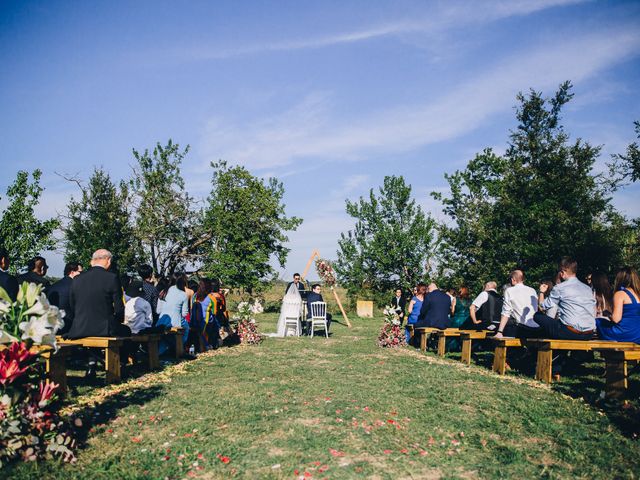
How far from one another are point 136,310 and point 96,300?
1732 mm

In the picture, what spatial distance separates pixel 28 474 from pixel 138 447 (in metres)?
0.93

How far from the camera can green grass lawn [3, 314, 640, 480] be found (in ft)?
12.8

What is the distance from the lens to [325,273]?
75.4 feet

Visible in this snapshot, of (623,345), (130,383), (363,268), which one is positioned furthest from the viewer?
(363,268)

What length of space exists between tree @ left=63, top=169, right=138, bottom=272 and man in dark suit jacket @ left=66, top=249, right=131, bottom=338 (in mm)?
22551

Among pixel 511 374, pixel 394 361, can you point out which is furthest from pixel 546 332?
pixel 394 361

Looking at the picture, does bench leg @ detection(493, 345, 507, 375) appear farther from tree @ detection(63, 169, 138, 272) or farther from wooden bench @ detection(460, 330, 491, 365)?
tree @ detection(63, 169, 138, 272)

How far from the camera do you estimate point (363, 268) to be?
103 ft

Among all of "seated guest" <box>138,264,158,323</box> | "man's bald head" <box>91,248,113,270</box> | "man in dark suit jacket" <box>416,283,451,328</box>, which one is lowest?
"man in dark suit jacket" <box>416,283,451,328</box>

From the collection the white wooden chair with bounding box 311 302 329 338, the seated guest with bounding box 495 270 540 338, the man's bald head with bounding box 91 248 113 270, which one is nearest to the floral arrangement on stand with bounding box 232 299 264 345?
the white wooden chair with bounding box 311 302 329 338

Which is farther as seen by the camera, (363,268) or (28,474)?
(363,268)

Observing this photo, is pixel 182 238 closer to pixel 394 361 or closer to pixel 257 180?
pixel 257 180

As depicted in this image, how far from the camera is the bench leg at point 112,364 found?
6.97 m

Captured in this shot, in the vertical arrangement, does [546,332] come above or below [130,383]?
above
